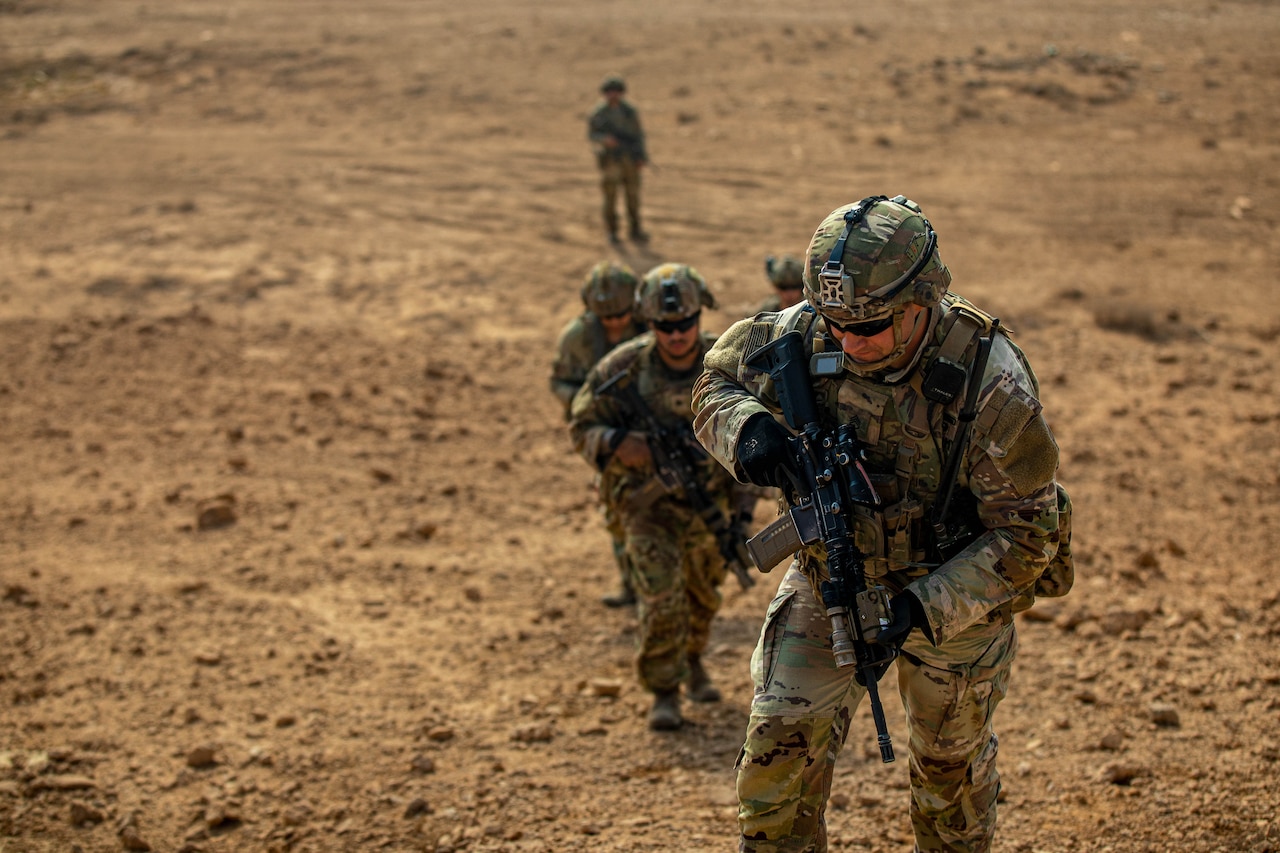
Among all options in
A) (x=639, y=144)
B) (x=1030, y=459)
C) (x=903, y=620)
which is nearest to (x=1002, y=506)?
(x=1030, y=459)

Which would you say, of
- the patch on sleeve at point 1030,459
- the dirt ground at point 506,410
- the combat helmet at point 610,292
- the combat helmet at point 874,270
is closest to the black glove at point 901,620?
the patch on sleeve at point 1030,459

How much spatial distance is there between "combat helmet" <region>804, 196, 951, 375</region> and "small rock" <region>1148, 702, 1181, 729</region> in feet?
9.71

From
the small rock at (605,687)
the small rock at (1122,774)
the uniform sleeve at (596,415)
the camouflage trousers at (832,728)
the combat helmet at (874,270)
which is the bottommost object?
the small rock at (605,687)

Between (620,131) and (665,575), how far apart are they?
10.2 m

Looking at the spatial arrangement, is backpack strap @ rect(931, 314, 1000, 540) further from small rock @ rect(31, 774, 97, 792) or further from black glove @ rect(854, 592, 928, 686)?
small rock @ rect(31, 774, 97, 792)

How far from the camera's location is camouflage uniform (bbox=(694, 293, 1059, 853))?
3584 mm

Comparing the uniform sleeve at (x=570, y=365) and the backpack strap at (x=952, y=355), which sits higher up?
the backpack strap at (x=952, y=355)

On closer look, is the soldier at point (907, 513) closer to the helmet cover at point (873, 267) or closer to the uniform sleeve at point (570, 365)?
the helmet cover at point (873, 267)

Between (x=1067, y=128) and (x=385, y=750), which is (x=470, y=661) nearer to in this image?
(x=385, y=750)

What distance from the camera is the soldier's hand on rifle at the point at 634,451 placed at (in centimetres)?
588

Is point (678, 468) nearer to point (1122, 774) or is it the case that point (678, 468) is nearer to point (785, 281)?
point (785, 281)

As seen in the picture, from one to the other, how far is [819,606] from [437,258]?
11376mm

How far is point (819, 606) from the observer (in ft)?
12.9

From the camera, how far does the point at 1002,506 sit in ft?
11.9
